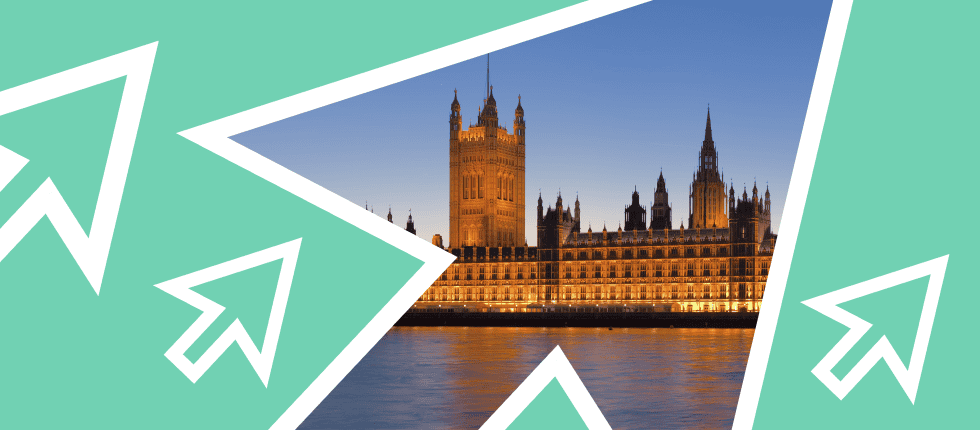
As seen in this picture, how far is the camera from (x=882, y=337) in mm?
9109

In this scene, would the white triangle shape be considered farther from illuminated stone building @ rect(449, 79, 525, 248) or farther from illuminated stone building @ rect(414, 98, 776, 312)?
illuminated stone building @ rect(449, 79, 525, 248)

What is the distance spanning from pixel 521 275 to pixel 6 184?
68.9 metres

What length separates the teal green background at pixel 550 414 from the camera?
36.1ft

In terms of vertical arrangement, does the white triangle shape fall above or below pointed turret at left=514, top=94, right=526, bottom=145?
below

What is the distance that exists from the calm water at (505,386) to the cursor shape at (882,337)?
5.20 metres

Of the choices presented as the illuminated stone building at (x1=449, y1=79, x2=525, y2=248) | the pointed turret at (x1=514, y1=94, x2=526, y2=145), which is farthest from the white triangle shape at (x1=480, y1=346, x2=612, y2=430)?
the pointed turret at (x1=514, y1=94, x2=526, y2=145)

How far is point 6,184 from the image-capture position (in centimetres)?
823

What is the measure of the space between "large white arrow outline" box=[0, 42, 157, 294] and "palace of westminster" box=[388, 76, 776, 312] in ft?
202

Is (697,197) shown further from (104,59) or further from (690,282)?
(104,59)

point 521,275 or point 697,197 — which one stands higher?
point 697,197

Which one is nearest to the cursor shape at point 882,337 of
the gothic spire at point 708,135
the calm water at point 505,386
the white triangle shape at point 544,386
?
the white triangle shape at point 544,386

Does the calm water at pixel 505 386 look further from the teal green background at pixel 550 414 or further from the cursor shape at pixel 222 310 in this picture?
the cursor shape at pixel 222 310

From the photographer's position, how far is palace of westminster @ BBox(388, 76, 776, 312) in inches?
2709

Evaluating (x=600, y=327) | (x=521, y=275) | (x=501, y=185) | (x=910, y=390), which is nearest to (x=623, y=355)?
(x=910, y=390)
